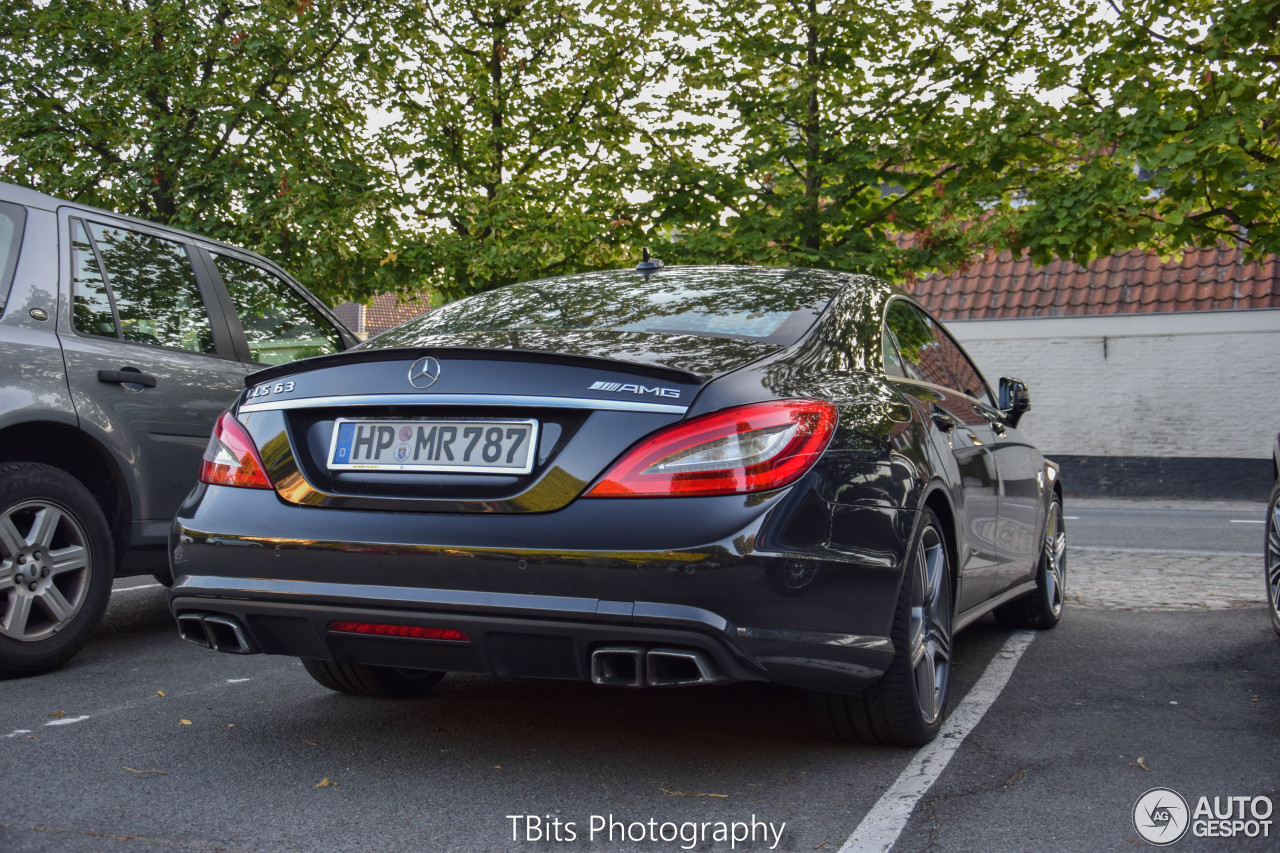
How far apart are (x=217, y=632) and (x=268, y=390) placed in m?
0.68

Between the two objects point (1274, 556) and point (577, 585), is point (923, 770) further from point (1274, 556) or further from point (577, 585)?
point (1274, 556)

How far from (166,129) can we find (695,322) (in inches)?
328

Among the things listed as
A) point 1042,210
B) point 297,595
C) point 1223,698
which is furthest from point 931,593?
point 1042,210

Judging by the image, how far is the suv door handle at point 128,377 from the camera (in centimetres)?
486

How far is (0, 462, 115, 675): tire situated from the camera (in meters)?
4.41

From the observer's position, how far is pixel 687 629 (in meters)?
2.90

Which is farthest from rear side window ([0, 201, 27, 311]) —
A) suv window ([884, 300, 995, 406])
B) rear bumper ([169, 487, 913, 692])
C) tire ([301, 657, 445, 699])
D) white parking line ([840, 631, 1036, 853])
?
white parking line ([840, 631, 1036, 853])

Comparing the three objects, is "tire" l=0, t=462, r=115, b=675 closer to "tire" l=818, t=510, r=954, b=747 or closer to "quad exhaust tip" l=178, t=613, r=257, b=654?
"quad exhaust tip" l=178, t=613, r=257, b=654

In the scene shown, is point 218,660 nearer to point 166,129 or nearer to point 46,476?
point 46,476

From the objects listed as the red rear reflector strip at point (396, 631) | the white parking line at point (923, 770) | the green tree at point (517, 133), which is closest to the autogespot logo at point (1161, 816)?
the white parking line at point (923, 770)

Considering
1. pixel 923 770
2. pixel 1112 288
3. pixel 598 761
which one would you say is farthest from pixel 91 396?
pixel 1112 288

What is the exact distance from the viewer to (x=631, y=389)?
9.98ft

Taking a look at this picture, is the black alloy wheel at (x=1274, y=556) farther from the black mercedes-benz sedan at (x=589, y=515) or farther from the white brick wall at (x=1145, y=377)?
the white brick wall at (x=1145, y=377)

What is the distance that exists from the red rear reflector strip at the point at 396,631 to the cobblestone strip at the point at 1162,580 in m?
4.72
